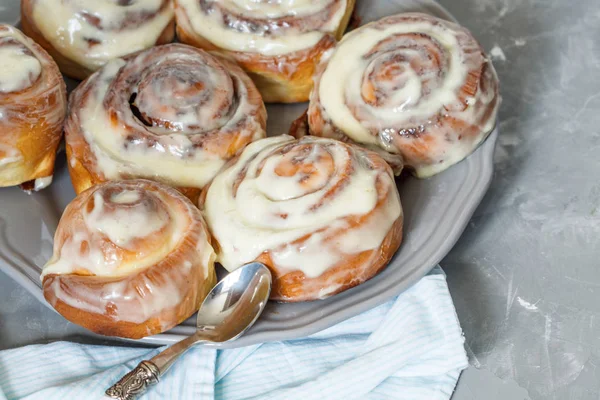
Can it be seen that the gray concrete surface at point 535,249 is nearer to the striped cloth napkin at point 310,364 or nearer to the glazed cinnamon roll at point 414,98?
the striped cloth napkin at point 310,364

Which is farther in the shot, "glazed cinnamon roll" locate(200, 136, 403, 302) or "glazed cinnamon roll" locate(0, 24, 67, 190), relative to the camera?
"glazed cinnamon roll" locate(0, 24, 67, 190)

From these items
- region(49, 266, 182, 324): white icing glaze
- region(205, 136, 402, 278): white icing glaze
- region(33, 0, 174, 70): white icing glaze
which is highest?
region(33, 0, 174, 70): white icing glaze

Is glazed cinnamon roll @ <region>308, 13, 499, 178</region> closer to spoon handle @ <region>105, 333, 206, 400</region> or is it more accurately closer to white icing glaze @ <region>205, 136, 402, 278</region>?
white icing glaze @ <region>205, 136, 402, 278</region>

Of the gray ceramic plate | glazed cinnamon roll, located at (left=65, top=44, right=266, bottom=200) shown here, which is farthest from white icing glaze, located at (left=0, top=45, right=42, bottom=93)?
the gray ceramic plate

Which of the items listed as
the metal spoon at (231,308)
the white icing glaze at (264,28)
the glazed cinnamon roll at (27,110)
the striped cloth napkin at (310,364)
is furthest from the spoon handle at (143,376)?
the white icing glaze at (264,28)

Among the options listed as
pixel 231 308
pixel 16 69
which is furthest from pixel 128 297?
pixel 16 69

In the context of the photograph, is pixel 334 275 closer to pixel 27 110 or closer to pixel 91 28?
pixel 27 110

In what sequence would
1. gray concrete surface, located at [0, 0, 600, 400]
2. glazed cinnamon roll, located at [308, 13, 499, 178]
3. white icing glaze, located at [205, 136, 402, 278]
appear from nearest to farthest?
white icing glaze, located at [205, 136, 402, 278]
gray concrete surface, located at [0, 0, 600, 400]
glazed cinnamon roll, located at [308, 13, 499, 178]
